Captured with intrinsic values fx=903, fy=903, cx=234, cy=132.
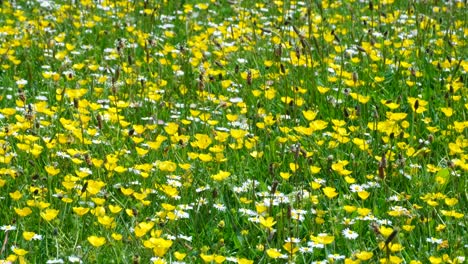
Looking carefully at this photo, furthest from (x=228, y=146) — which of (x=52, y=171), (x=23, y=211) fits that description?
(x=23, y=211)

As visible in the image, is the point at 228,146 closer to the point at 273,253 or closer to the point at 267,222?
the point at 267,222

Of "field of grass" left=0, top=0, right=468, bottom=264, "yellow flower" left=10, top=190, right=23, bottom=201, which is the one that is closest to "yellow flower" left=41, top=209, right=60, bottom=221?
"field of grass" left=0, top=0, right=468, bottom=264

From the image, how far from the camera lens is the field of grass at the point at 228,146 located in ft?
9.91

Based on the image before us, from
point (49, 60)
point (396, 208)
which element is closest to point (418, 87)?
point (396, 208)

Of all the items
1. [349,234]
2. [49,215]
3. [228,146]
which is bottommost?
[228,146]

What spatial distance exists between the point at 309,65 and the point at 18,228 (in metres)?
2.25

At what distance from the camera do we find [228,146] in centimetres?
396

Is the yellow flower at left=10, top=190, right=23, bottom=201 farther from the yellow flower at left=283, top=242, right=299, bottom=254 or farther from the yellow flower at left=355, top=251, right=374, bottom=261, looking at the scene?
the yellow flower at left=355, top=251, right=374, bottom=261

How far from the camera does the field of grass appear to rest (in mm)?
3020

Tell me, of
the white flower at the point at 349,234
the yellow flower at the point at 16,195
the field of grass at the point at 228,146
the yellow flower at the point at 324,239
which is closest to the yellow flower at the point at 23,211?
the field of grass at the point at 228,146

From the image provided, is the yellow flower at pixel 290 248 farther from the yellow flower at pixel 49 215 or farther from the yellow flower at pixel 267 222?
the yellow flower at pixel 49 215

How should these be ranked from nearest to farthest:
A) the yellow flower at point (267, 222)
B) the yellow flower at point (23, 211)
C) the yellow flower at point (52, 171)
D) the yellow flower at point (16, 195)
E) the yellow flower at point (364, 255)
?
the yellow flower at point (364, 255) < the yellow flower at point (267, 222) < the yellow flower at point (23, 211) < the yellow flower at point (16, 195) < the yellow flower at point (52, 171)

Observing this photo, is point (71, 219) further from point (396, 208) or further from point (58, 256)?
point (396, 208)

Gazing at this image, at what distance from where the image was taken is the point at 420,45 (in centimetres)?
514
